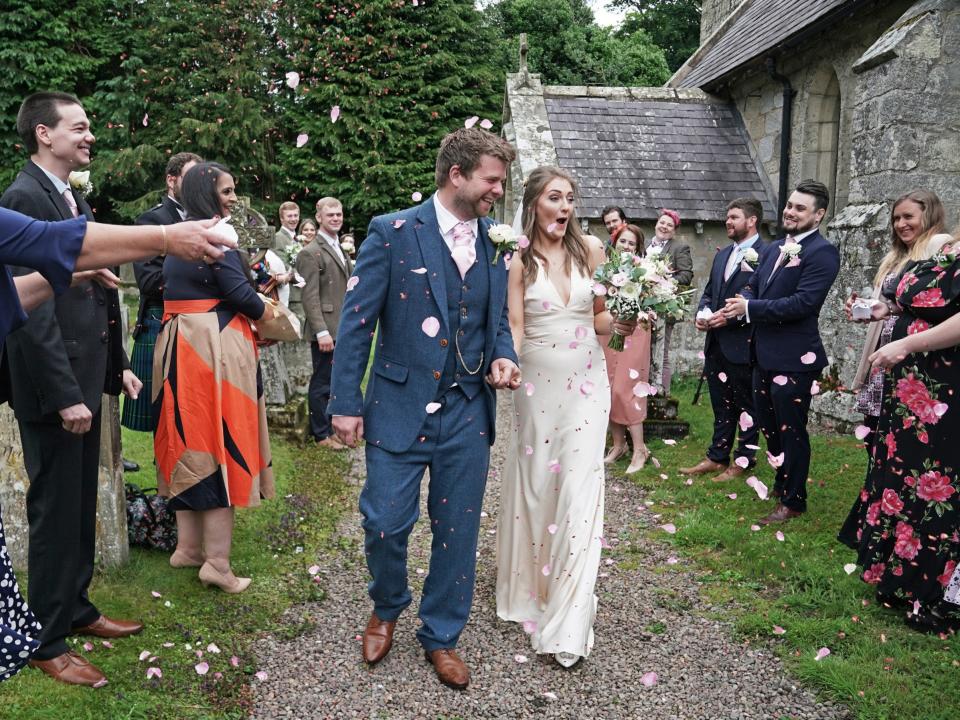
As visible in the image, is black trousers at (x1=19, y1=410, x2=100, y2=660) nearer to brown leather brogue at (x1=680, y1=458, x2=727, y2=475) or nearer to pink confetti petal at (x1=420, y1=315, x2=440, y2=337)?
pink confetti petal at (x1=420, y1=315, x2=440, y2=337)

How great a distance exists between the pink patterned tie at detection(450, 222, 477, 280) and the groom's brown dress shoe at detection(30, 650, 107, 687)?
2.44m

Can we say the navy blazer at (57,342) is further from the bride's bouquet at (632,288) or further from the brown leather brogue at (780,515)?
the brown leather brogue at (780,515)

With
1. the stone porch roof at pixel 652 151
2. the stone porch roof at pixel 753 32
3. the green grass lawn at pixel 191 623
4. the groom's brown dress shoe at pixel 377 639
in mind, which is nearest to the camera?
the green grass lawn at pixel 191 623

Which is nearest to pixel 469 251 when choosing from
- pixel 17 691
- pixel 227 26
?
pixel 17 691

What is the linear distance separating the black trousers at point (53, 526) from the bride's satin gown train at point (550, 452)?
2210 millimetres

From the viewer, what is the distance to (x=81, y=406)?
3.60m

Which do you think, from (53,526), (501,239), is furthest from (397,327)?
(53,526)

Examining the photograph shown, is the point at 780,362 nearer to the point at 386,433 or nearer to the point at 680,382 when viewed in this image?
the point at 386,433

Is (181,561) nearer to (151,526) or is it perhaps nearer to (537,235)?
(151,526)

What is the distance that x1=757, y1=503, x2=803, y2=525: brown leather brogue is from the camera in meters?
6.24

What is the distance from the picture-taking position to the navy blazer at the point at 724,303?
7.19 metres

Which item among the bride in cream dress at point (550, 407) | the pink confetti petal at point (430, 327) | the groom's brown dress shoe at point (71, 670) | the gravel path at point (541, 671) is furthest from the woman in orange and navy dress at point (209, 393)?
the bride in cream dress at point (550, 407)

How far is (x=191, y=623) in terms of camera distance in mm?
4355

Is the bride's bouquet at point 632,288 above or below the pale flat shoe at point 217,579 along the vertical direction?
above
